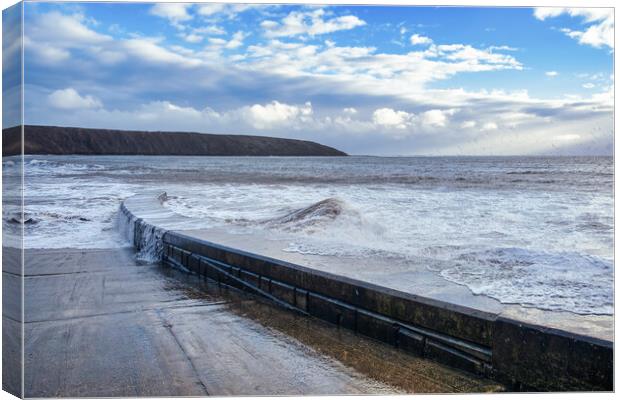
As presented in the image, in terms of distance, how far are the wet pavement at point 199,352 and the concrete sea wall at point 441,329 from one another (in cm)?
8

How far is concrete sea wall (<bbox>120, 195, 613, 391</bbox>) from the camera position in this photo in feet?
7.82

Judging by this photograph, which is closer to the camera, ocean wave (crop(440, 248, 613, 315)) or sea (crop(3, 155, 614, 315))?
ocean wave (crop(440, 248, 613, 315))

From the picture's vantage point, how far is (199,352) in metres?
3.13

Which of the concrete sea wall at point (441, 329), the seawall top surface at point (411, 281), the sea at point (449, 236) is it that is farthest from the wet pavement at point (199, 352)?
the sea at point (449, 236)

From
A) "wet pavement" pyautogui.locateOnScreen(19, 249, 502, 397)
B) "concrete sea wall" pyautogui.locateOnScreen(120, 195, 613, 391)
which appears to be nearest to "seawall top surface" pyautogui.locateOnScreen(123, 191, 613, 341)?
"concrete sea wall" pyautogui.locateOnScreen(120, 195, 613, 391)

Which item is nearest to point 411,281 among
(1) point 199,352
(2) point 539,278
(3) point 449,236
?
(2) point 539,278

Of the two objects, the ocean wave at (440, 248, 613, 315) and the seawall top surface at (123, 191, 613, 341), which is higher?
the seawall top surface at (123, 191, 613, 341)

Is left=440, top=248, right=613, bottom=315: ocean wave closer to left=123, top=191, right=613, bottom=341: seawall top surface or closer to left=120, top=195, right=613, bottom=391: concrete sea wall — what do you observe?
left=123, top=191, right=613, bottom=341: seawall top surface

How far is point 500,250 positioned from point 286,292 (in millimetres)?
2507

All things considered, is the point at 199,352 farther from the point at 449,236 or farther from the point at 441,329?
the point at 449,236

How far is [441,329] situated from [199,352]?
140cm

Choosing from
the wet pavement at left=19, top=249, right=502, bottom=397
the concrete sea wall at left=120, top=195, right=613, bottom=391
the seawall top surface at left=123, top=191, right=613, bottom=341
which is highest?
the seawall top surface at left=123, top=191, right=613, bottom=341

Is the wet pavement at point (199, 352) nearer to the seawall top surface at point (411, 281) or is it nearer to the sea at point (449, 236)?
the seawall top surface at point (411, 281)

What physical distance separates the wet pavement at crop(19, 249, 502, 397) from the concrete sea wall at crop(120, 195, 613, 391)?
84 millimetres
